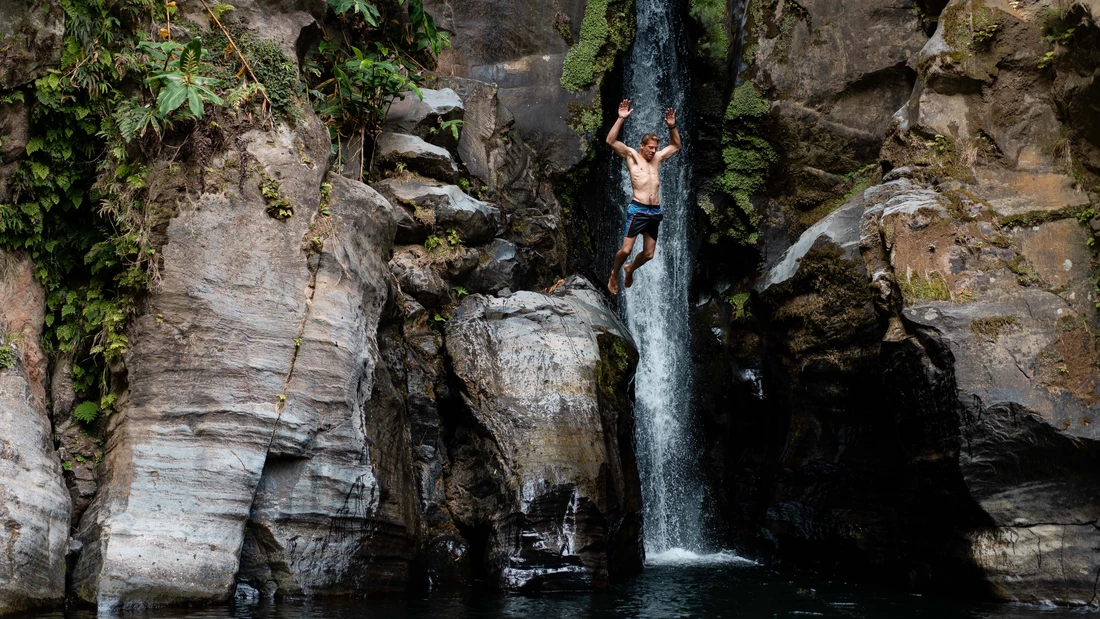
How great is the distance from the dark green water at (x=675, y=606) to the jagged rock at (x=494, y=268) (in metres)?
4.35

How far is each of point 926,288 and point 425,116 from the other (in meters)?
6.91

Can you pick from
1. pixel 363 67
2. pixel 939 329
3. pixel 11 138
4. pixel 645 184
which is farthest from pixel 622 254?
pixel 11 138

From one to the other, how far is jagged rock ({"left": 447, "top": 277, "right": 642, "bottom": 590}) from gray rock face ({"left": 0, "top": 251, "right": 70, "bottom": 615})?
4204 mm

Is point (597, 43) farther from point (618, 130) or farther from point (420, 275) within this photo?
point (420, 275)

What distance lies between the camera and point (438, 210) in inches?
479

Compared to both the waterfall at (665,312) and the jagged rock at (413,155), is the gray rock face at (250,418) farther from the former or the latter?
the waterfall at (665,312)

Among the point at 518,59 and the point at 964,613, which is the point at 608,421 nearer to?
Result: the point at 964,613

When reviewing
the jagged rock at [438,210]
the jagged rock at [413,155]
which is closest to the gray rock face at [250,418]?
the jagged rock at [438,210]

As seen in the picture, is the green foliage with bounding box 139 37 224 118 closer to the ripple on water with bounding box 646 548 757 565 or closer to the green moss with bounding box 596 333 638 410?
the green moss with bounding box 596 333 638 410

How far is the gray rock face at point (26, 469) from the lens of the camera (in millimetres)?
7840

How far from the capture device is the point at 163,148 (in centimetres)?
992

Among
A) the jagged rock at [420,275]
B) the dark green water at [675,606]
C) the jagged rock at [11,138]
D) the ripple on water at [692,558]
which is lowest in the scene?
the dark green water at [675,606]

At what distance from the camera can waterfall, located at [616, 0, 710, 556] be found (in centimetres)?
1428

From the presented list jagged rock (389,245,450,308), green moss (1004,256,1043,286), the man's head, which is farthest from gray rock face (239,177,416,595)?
green moss (1004,256,1043,286)
